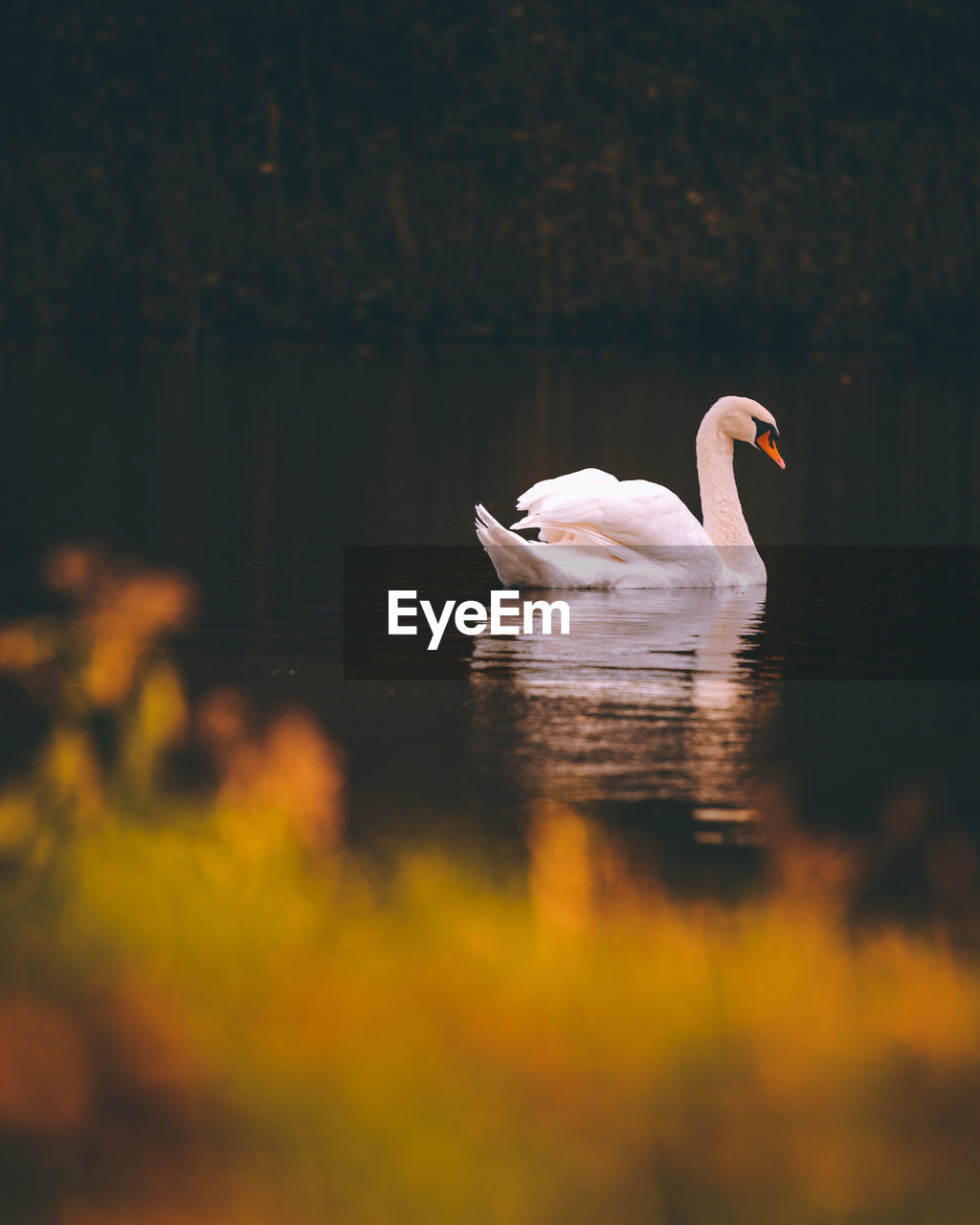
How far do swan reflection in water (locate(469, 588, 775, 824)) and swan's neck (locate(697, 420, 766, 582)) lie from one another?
22.9 inches

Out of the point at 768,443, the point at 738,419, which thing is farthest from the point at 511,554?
the point at 768,443

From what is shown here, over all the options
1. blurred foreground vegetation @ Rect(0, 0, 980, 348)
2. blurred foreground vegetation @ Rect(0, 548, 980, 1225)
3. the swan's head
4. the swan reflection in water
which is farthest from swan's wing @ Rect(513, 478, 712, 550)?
blurred foreground vegetation @ Rect(0, 0, 980, 348)

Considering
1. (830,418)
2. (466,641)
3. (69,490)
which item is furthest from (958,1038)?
(830,418)

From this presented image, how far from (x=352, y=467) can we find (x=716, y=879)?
1185 centimetres

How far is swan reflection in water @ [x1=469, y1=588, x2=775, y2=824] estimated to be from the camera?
702 cm

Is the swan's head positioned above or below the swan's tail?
above

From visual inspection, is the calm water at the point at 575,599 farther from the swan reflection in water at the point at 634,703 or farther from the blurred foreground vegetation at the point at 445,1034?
the blurred foreground vegetation at the point at 445,1034

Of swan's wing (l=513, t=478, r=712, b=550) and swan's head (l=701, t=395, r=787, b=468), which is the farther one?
swan's head (l=701, t=395, r=787, b=468)

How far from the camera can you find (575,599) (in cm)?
1079

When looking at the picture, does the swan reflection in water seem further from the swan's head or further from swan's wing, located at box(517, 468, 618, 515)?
the swan's head

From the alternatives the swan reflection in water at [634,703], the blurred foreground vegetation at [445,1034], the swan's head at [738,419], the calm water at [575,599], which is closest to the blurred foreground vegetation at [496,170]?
the calm water at [575,599]

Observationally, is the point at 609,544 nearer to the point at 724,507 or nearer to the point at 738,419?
the point at 724,507

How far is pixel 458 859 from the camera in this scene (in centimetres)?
612

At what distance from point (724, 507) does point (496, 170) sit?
92.7 feet
